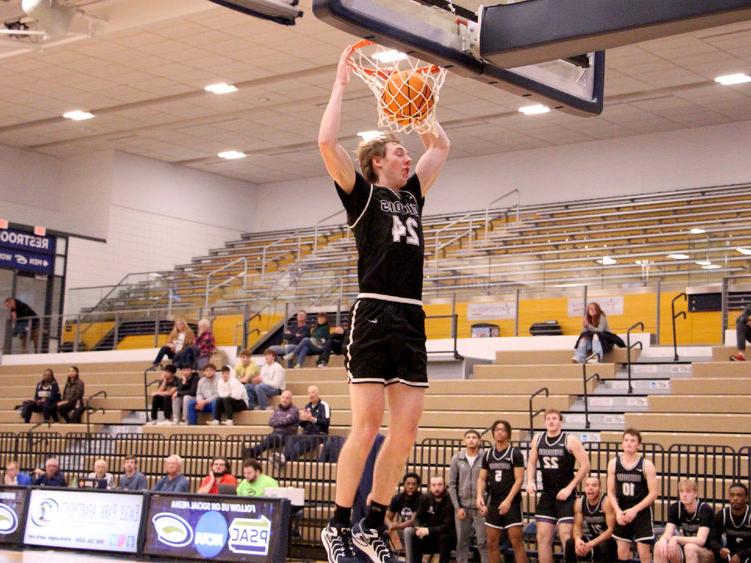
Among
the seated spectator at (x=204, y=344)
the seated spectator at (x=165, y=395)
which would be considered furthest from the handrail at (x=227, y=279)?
the seated spectator at (x=165, y=395)

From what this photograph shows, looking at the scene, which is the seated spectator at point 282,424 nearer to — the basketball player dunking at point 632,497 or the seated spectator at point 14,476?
the seated spectator at point 14,476

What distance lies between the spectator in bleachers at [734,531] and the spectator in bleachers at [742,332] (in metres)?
5.32

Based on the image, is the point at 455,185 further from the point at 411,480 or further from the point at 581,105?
the point at 581,105

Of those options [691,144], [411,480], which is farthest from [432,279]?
[411,480]

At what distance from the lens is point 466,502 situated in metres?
12.7

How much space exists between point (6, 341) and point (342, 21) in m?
23.0

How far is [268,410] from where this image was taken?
18562mm

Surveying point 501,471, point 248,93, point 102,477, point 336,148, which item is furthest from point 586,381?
point 336,148

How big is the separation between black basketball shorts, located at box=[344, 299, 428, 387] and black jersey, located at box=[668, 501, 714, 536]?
6.60m

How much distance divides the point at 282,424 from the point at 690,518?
6434mm

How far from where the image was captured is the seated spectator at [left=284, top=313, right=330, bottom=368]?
20594 mm

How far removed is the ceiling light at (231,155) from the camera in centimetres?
2906

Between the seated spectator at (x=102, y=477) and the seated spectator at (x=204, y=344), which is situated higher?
the seated spectator at (x=204, y=344)

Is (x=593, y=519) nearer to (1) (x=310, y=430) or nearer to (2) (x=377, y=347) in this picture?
(1) (x=310, y=430)
